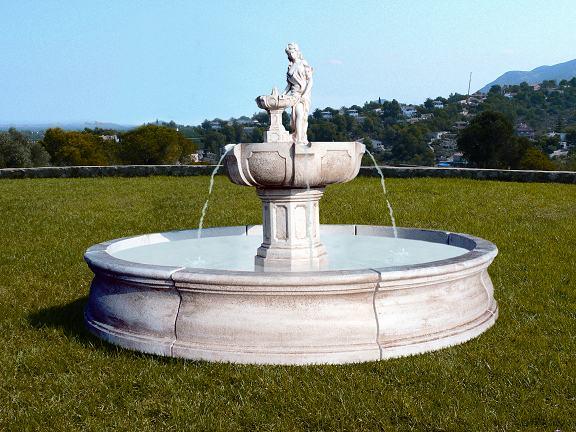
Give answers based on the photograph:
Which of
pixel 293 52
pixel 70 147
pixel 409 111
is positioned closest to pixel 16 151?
pixel 70 147

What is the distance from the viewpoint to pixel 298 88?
7.05 metres

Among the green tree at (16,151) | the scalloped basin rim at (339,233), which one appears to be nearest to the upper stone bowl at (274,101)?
the scalloped basin rim at (339,233)

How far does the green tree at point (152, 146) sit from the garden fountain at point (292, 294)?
4954 centimetres

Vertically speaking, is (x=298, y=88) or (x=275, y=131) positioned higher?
(x=298, y=88)

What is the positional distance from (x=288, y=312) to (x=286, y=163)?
1.64 m

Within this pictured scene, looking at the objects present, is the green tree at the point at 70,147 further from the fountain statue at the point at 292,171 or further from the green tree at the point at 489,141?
the fountain statue at the point at 292,171

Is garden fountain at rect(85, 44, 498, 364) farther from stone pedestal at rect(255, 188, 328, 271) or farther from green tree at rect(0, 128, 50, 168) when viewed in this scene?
green tree at rect(0, 128, 50, 168)

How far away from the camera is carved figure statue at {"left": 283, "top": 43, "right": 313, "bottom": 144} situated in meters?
7.00

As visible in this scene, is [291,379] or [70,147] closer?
[291,379]

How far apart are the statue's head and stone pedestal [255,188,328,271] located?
4.58 feet

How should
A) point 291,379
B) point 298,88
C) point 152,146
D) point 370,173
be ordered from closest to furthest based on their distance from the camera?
point 291,379 < point 298,88 < point 370,173 < point 152,146

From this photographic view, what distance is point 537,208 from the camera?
51.5 ft

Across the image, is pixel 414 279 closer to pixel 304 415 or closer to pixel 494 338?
pixel 494 338

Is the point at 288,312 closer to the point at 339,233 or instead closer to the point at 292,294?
the point at 292,294
